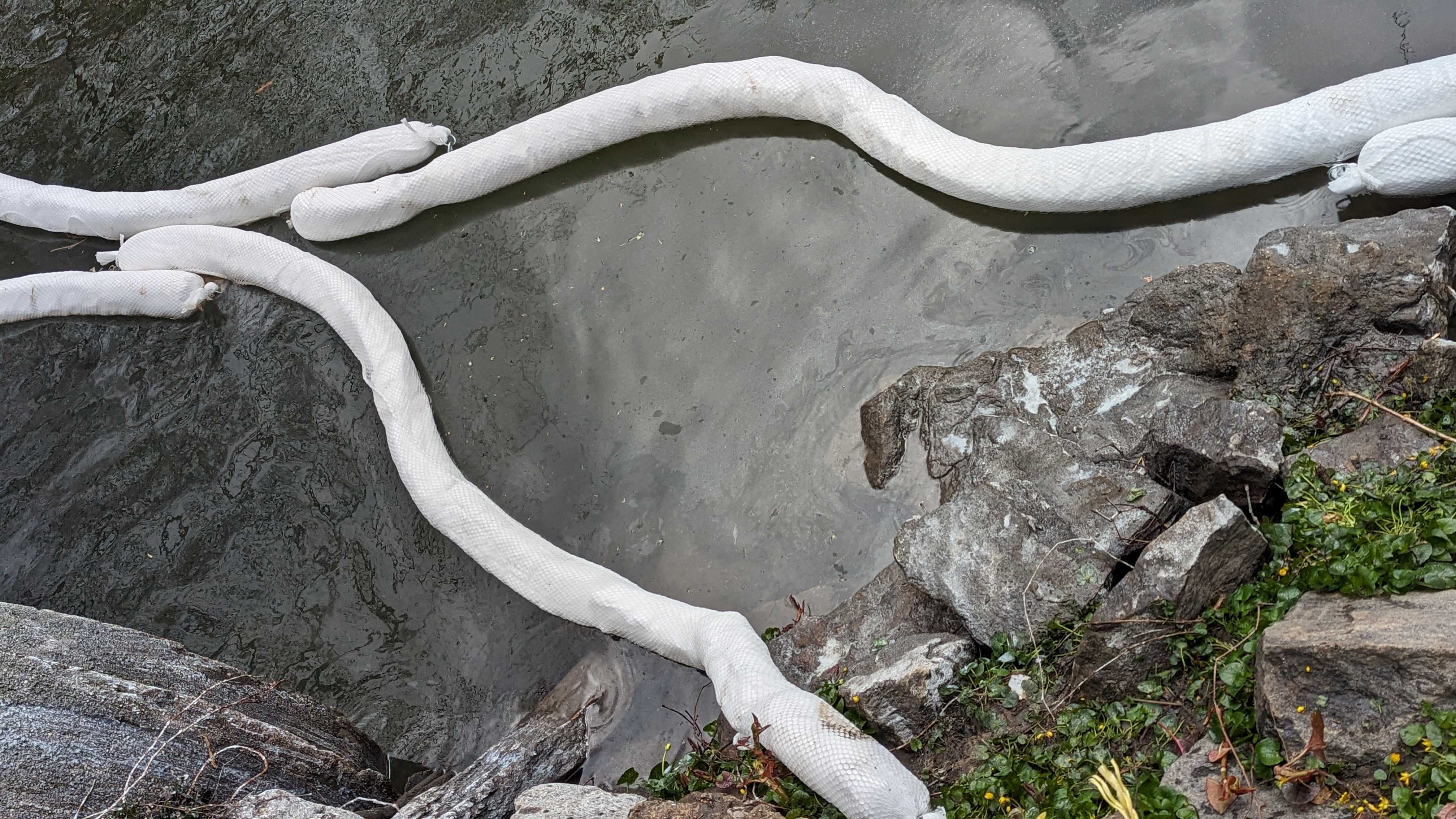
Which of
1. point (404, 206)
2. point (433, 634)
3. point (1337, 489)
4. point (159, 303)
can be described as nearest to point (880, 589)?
point (1337, 489)

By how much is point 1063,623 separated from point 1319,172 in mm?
2213

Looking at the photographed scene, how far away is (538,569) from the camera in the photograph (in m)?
3.59

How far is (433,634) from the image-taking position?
374cm

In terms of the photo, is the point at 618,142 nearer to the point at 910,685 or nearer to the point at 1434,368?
the point at 910,685

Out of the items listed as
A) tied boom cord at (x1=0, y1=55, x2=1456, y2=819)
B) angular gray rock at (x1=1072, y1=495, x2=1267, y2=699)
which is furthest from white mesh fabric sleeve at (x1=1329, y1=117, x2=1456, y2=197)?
angular gray rock at (x1=1072, y1=495, x2=1267, y2=699)

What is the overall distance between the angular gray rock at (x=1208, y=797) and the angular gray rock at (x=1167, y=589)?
0.28 meters

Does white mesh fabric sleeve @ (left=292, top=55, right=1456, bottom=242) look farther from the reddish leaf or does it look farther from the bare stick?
the reddish leaf

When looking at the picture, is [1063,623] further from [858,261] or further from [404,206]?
[404,206]

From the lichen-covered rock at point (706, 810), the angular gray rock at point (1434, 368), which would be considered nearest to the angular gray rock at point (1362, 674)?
the angular gray rock at point (1434, 368)

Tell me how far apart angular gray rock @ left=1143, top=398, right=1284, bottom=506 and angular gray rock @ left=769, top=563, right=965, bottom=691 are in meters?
0.86

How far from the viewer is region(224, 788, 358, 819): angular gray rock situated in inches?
108

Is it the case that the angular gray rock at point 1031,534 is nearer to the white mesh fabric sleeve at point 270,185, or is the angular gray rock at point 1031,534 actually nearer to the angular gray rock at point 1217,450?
the angular gray rock at point 1217,450

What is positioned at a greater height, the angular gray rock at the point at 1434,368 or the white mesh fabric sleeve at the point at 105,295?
the white mesh fabric sleeve at the point at 105,295

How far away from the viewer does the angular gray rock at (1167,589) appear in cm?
257
